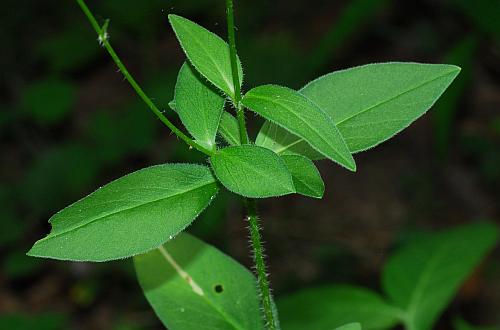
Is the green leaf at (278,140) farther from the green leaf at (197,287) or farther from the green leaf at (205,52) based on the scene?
the green leaf at (197,287)

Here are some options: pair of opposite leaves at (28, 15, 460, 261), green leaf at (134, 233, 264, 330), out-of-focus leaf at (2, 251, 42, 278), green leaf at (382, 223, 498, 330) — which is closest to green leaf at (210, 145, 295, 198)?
pair of opposite leaves at (28, 15, 460, 261)

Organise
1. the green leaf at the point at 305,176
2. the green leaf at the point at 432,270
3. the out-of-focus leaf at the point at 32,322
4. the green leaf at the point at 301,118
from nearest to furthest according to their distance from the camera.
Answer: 1. the green leaf at the point at 301,118
2. the green leaf at the point at 305,176
3. the green leaf at the point at 432,270
4. the out-of-focus leaf at the point at 32,322

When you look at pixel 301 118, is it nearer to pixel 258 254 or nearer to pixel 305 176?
pixel 305 176

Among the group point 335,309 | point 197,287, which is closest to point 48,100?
point 335,309

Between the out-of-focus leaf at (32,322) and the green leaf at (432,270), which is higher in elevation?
the green leaf at (432,270)

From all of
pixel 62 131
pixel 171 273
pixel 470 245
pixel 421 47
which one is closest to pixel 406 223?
pixel 421 47

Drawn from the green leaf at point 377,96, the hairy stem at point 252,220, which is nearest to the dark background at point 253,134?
the green leaf at point 377,96

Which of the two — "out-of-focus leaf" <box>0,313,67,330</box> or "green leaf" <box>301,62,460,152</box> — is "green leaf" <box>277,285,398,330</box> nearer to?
"green leaf" <box>301,62,460,152</box>
